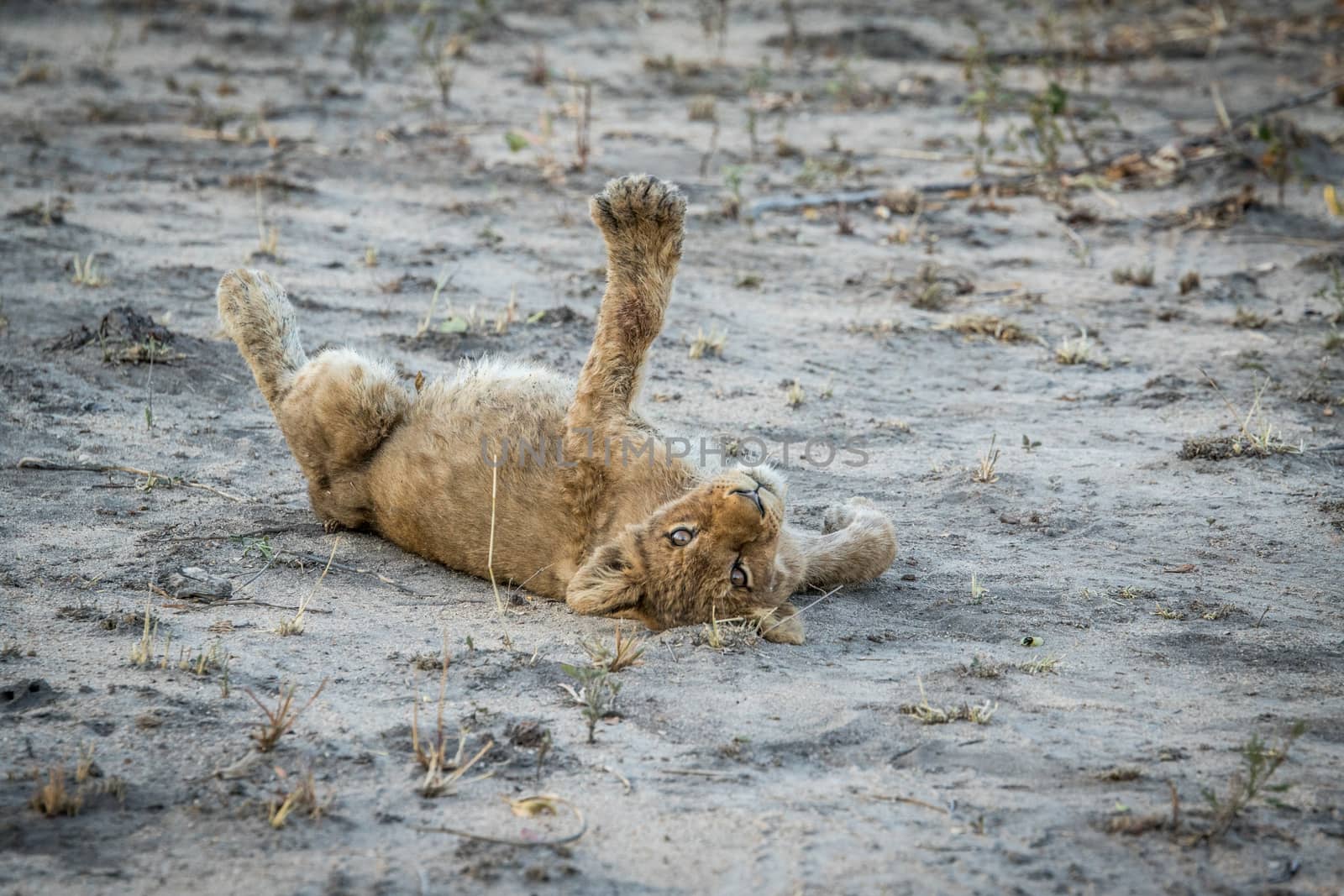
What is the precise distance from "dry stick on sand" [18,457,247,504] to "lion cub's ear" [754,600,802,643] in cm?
247

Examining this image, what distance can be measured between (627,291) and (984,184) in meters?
6.24

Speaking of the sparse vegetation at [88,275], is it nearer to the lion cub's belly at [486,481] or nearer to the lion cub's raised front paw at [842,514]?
the lion cub's belly at [486,481]

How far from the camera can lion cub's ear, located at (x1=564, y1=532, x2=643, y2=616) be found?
4480mm

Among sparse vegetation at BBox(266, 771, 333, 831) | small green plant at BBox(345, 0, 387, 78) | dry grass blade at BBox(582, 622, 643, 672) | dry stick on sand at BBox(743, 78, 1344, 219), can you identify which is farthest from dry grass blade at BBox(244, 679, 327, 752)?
small green plant at BBox(345, 0, 387, 78)

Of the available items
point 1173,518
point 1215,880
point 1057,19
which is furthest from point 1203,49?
point 1215,880

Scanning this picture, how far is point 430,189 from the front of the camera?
1026 centimetres

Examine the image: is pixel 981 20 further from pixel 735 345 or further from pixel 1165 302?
pixel 735 345

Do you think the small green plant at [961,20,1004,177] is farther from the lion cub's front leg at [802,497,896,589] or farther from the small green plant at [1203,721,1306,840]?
the small green plant at [1203,721,1306,840]

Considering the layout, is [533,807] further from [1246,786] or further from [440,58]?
[440,58]

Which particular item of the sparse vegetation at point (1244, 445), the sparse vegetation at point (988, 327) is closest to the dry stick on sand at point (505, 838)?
the sparse vegetation at point (1244, 445)

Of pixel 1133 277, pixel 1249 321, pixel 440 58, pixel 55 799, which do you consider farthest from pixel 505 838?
pixel 440 58

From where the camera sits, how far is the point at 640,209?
5.05 m

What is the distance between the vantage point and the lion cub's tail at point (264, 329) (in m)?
5.85

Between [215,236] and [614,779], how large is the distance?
21.9 feet
